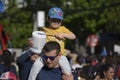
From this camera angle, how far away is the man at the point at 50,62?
854 cm

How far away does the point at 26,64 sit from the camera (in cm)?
1050

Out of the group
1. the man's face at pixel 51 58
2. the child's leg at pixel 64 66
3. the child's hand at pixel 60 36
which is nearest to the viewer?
the man's face at pixel 51 58

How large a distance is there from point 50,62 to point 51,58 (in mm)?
66

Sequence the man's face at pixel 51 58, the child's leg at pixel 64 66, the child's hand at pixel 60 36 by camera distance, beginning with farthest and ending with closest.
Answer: the child's hand at pixel 60 36 < the child's leg at pixel 64 66 < the man's face at pixel 51 58

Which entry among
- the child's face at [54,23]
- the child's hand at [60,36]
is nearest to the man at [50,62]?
the child's hand at [60,36]

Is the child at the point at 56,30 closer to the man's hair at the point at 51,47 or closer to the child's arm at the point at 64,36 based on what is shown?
the child's arm at the point at 64,36

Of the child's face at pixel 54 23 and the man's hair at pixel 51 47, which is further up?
the man's hair at pixel 51 47

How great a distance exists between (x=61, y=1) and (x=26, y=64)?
117 ft

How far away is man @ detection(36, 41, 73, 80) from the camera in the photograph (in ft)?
28.0

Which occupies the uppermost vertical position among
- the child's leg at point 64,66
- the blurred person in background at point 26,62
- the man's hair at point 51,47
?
the man's hair at point 51,47

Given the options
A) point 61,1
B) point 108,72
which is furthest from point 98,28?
point 108,72

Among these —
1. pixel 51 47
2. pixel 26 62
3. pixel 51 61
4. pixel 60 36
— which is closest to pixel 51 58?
pixel 51 61

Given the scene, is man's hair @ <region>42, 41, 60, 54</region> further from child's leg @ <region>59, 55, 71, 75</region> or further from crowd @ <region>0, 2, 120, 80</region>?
child's leg @ <region>59, 55, 71, 75</region>

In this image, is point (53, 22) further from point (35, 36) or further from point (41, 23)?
point (41, 23)
